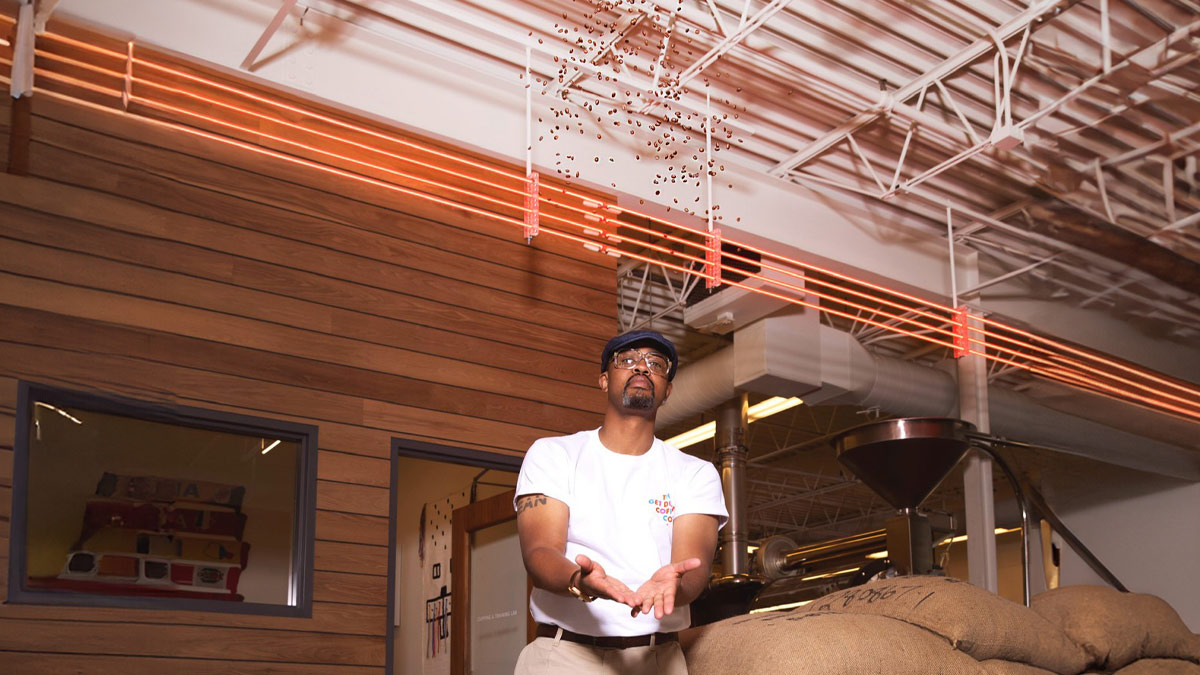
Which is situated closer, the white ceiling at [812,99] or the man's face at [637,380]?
the man's face at [637,380]

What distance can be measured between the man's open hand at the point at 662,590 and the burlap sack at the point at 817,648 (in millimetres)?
1166

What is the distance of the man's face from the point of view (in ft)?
9.66

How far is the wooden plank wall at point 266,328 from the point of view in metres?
4.73

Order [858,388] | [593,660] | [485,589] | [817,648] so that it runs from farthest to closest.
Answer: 1. [858,388]
2. [485,589]
3. [817,648]
4. [593,660]

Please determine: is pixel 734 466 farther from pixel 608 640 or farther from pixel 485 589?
pixel 608 640

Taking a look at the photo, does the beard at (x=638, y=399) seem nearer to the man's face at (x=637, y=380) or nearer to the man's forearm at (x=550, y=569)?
the man's face at (x=637, y=380)

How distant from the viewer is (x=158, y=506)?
17.9ft

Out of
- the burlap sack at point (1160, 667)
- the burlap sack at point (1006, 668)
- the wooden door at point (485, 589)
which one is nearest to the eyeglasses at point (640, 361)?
the burlap sack at point (1006, 668)

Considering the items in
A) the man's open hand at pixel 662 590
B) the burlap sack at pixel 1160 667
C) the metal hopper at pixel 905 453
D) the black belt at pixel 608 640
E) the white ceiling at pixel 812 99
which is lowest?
the burlap sack at pixel 1160 667

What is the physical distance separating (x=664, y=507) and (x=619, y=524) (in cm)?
13

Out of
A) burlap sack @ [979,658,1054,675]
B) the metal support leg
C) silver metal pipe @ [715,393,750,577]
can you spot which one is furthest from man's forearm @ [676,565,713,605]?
silver metal pipe @ [715,393,750,577]

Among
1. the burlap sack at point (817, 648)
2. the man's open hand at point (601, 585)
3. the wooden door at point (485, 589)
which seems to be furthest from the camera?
the wooden door at point (485, 589)

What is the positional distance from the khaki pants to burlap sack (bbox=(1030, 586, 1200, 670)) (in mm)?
2640

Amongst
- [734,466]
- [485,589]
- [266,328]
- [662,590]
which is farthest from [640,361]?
[734,466]
